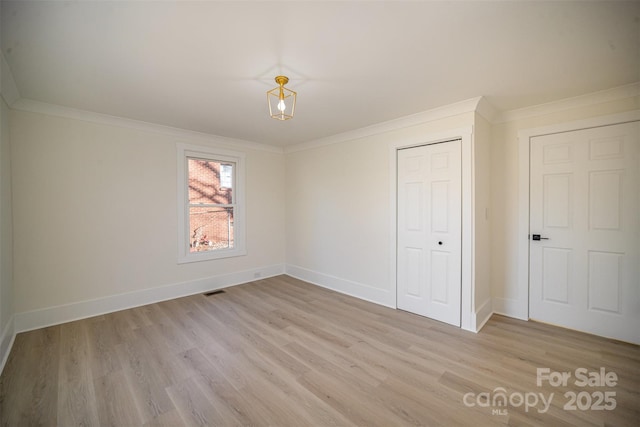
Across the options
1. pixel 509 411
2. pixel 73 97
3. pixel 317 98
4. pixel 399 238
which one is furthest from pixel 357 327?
pixel 73 97

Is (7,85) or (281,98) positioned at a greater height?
(7,85)

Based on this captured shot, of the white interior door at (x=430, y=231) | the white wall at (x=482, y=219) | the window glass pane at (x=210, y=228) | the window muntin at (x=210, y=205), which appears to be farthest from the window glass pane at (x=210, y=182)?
the white wall at (x=482, y=219)

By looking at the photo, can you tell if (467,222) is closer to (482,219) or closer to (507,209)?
(482,219)

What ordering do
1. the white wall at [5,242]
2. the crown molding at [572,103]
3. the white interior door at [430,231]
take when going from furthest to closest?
1. the white interior door at [430,231]
2. the crown molding at [572,103]
3. the white wall at [5,242]

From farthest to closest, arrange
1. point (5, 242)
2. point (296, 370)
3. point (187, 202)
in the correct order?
point (187, 202) < point (5, 242) < point (296, 370)

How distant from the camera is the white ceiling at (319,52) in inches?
62.0

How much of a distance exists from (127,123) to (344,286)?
382 centimetres

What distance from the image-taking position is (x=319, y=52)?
196 cm

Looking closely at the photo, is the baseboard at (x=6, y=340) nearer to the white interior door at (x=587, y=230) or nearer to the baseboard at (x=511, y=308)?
the baseboard at (x=511, y=308)

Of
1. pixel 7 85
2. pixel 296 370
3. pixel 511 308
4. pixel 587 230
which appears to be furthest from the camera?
pixel 511 308

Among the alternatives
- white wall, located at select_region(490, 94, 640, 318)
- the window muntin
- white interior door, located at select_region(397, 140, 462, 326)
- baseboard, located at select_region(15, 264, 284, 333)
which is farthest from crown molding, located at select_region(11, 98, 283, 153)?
white wall, located at select_region(490, 94, 640, 318)

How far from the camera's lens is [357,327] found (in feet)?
9.87

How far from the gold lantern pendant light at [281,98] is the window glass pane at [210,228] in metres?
2.14

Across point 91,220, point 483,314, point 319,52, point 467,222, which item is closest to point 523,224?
point 467,222
